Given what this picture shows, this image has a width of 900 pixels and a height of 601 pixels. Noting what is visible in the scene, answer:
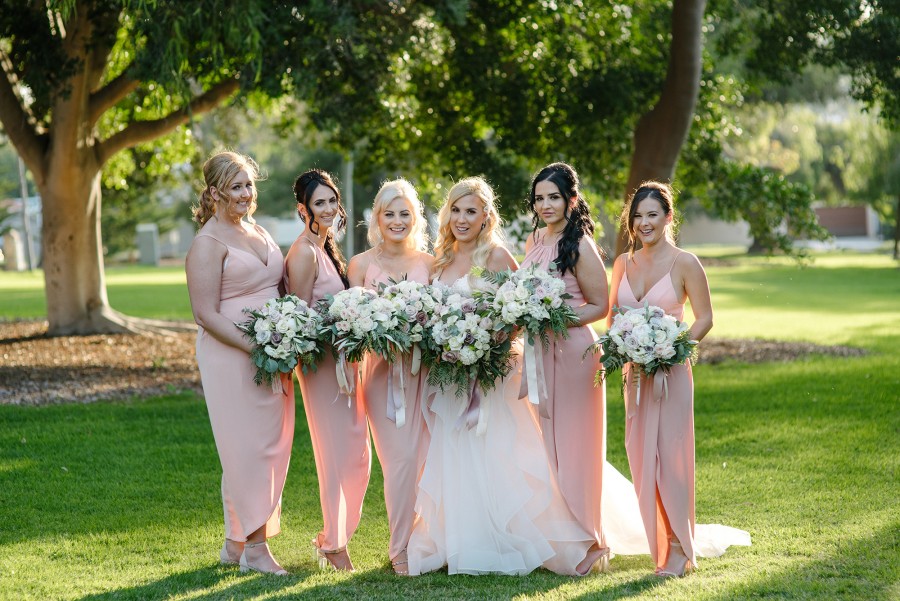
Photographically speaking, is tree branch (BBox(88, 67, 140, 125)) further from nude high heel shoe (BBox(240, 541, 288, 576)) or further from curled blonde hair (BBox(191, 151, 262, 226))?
nude high heel shoe (BBox(240, 541, 288, 576))

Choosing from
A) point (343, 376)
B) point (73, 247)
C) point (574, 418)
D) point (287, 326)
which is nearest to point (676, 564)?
point (574, 418)

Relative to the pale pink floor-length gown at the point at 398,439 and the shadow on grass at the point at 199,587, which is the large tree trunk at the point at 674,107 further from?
the shadow on grass at the point at 199,587

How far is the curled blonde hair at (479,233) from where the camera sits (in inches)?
235

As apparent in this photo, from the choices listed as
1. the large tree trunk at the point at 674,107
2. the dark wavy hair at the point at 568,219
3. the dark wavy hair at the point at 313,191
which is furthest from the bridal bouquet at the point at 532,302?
the large tree trunk at the point at 674,107

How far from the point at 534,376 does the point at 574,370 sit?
301 mm

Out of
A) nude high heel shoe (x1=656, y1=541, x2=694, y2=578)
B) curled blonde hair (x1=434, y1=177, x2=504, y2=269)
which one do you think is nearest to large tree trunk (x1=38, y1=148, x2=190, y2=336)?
curled blonde hair (x1=434, y1=177, x2=504, y2=269)

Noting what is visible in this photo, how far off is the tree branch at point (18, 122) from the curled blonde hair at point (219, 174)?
996cm

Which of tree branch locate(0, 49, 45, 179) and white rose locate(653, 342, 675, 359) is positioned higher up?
tree branch locate(0, 49, 45, 179)

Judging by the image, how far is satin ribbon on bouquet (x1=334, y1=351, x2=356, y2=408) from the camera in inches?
223

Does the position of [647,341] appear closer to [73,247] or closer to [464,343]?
[464,343]

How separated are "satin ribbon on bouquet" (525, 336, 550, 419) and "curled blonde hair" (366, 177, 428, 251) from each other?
992 mm

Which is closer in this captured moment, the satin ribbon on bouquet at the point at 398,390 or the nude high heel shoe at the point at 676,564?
the nude high heel shoe at the point at 676,564

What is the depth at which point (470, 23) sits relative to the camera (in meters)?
13.5

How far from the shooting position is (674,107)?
465 inches
